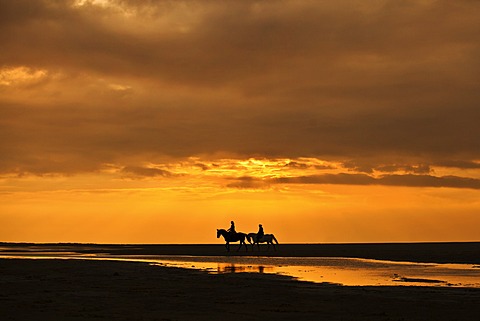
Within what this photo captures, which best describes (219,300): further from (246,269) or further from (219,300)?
(246,269)

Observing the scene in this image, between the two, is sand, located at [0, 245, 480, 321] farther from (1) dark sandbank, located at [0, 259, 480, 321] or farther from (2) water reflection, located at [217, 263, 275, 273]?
(2) water reflection, located at [217, 263, 275, 273]

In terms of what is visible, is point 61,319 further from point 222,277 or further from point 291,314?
point 222,277

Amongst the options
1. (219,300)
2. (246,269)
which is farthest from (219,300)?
(246,269)

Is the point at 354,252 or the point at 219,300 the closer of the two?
the point at 219,300

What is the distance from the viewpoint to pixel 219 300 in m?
22.5

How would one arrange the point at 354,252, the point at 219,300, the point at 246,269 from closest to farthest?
A: 1. the point at 219,300
2. the point at 246,269
3. the point at 354,252

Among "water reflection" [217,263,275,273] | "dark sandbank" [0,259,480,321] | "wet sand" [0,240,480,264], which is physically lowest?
"dark sandbank" [0,259,480,321]

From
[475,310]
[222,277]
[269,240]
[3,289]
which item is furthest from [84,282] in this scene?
[269,240]

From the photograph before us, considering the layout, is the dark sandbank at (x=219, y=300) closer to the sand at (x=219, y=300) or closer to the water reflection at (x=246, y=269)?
the sand at (x=219, y=300)

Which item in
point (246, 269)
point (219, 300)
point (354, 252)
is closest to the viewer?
point (219, 300)

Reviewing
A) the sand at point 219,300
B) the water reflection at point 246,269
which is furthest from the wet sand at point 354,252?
the sand at point 219,300

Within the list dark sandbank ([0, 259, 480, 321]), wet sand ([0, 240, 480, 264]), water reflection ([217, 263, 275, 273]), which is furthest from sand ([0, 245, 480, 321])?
wet sand ([0, 240, 480, 264])

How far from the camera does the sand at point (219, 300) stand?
61.9 ft

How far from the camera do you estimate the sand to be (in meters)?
18.9
